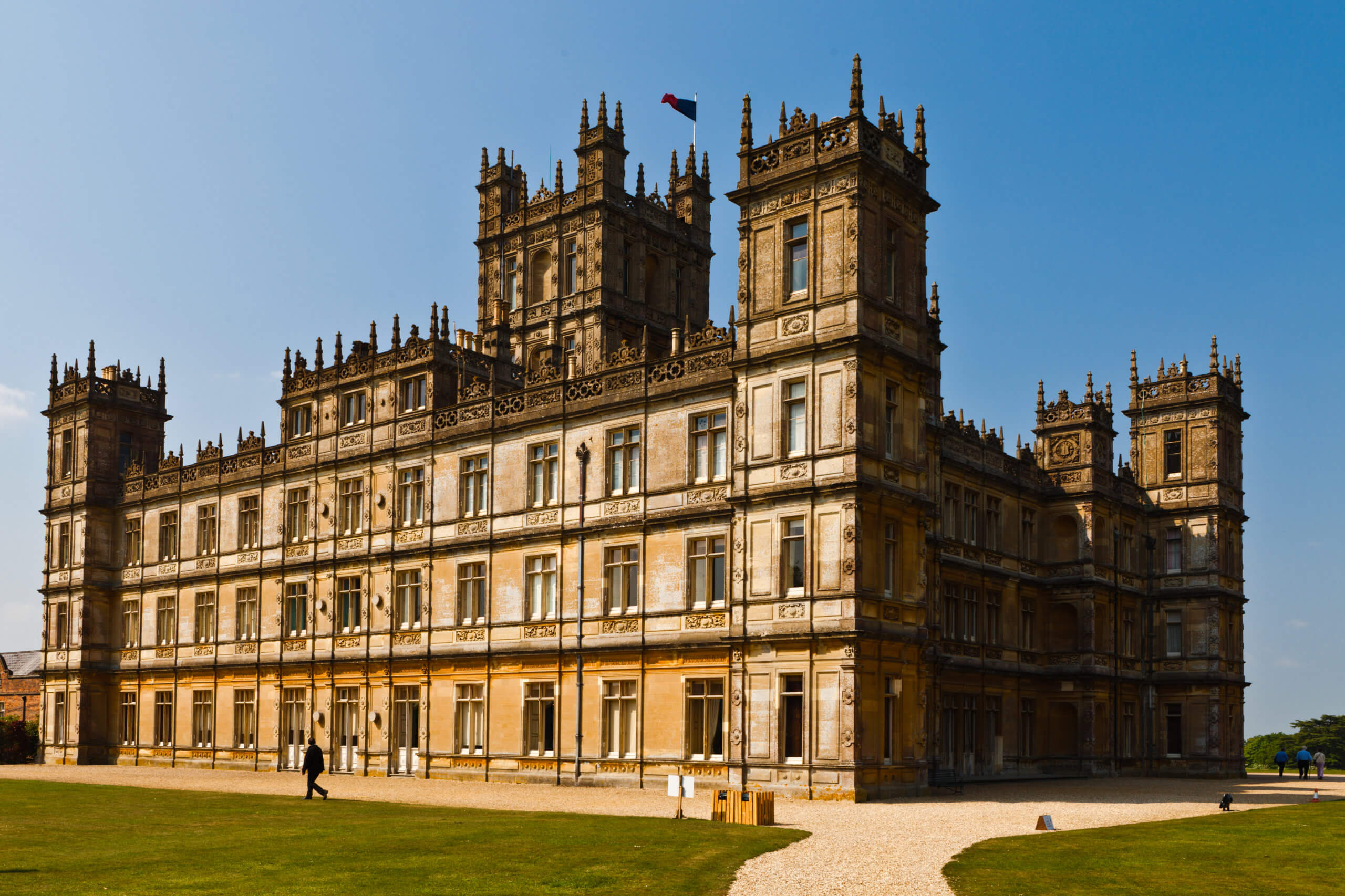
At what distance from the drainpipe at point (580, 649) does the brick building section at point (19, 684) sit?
213 feet

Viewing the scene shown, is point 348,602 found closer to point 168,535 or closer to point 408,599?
point 408,599

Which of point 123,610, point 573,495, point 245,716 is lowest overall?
point 245,716

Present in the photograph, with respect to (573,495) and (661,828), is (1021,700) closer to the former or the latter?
(573,495)

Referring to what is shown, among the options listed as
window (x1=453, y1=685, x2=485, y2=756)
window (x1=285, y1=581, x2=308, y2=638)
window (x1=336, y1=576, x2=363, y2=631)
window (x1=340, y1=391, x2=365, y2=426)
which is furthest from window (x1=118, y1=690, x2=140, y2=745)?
window (x1=453, y1=685, x2=485, y2=756)

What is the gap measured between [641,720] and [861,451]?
11.2 meters

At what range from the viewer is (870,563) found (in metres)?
35.4

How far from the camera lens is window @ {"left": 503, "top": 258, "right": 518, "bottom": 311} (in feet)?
202

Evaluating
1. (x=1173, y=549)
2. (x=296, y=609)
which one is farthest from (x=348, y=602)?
(x=1173, y=549)

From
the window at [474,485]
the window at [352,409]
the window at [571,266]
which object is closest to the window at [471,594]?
Result: the window at [474,485]

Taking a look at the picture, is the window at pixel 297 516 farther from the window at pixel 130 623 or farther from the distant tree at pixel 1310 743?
the distant tree at pixel 1310 743

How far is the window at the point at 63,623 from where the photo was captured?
61.8 metres

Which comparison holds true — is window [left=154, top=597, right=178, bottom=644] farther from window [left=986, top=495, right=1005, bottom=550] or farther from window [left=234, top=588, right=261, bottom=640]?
window [left=986, top=495, right=1005, bottom=550]

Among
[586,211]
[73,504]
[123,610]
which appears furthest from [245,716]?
[586,211]

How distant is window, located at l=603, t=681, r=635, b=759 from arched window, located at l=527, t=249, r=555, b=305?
24.2 m
